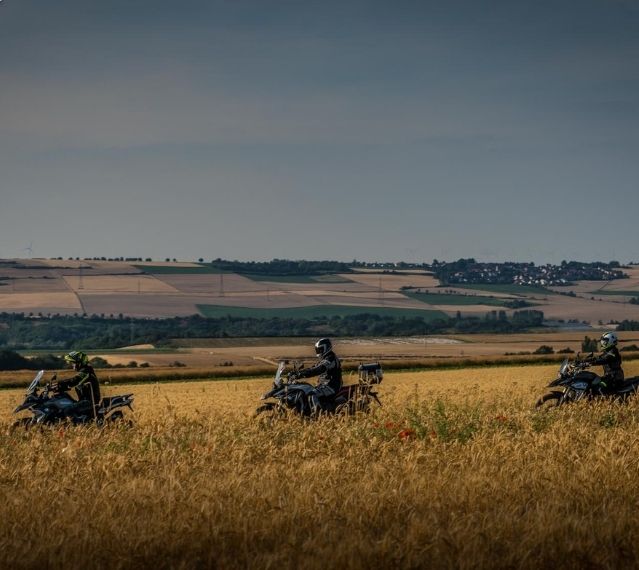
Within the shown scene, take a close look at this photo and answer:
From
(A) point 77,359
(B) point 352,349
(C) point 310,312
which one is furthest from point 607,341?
(C) point 310,312

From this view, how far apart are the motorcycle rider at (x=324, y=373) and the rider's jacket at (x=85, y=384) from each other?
12.9ft

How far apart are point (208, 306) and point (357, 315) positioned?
81.3 ft

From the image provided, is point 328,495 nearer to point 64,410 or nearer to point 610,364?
point 64,410

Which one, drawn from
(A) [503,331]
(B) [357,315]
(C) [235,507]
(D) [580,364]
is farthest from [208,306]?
(C) [235,507]

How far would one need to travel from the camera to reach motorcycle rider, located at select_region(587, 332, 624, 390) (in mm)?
25906

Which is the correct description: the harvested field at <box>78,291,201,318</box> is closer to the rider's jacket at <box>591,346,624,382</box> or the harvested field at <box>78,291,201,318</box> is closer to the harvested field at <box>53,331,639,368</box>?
the harvested field at <box>53,331,639,368</box>

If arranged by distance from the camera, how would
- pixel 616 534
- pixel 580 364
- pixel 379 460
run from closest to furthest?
pixel 616 534
pixel 379 460
pixel 580 364

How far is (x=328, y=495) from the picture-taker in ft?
41.7

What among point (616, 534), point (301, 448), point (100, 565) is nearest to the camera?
point (100, 565)

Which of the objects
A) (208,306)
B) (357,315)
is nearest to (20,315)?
(208,306)

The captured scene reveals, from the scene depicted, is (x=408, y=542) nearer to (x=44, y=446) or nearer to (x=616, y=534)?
(x=616, y=534)

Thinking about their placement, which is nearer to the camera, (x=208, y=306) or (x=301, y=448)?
(x=301, y=448)

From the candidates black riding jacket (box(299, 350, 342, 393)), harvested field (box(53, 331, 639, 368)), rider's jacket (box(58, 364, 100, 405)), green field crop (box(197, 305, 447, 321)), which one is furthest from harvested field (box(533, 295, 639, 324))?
rider's jacket (box(58, 364, 100, 405))

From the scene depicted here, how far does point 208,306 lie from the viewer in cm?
19125
